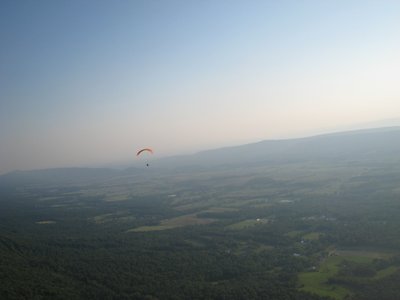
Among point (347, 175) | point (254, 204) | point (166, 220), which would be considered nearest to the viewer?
point (166, 220)

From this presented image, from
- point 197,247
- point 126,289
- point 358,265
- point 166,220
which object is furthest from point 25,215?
point 358,265

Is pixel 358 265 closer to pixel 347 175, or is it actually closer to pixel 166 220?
pixel 166 220

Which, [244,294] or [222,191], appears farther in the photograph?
[222,191]

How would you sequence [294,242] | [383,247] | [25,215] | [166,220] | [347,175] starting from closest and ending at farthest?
[383,247] < [294,242] < [166,220] < [25,215] < [347,175]

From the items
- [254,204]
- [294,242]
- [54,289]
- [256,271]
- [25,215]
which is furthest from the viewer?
[25,215]

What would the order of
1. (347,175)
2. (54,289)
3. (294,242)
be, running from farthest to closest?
(347,175)
(294,242)
(54,289)

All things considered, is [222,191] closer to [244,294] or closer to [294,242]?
[294,242]

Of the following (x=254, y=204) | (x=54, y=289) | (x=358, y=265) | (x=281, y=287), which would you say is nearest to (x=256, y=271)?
(x=281, y=287)

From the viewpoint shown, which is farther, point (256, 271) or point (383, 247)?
point (383, 247)
